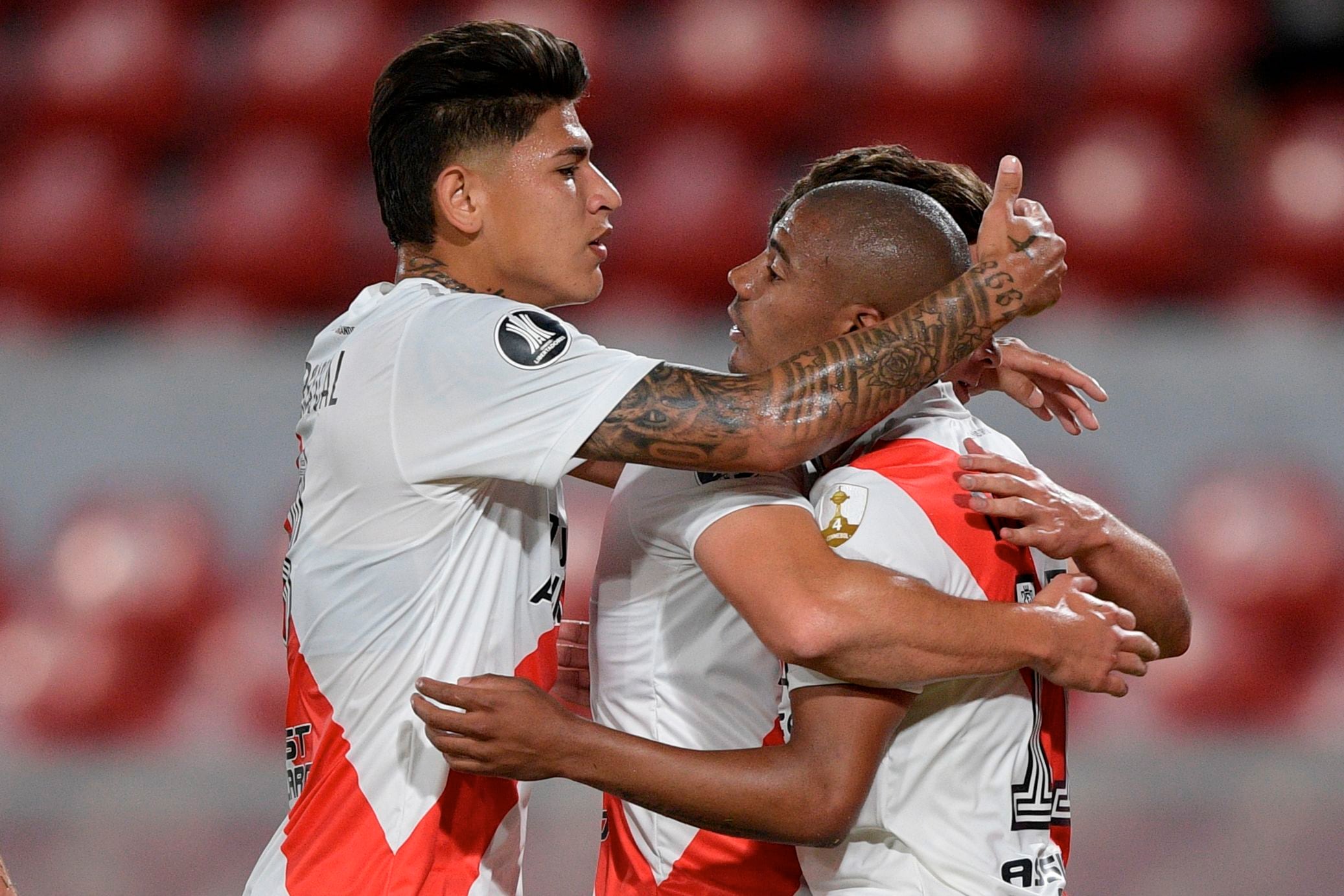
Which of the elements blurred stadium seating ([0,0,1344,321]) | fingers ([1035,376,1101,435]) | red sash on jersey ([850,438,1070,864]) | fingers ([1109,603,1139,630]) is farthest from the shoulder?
blurred stadium seating ([0,0,1344,321])

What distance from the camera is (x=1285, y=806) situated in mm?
3982

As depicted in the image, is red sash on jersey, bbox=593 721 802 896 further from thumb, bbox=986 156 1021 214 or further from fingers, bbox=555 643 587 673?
thumb, bbox=986 156 1021 214

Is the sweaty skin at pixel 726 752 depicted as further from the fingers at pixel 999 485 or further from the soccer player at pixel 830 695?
the fingers at pixel 999 485

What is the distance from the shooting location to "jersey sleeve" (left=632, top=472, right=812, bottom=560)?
186cm

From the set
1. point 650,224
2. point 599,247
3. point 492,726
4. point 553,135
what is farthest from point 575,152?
point 650,224

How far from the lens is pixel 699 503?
1.90 m

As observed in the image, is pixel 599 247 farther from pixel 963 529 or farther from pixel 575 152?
pixel 963 529

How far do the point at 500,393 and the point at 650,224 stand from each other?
3808mm

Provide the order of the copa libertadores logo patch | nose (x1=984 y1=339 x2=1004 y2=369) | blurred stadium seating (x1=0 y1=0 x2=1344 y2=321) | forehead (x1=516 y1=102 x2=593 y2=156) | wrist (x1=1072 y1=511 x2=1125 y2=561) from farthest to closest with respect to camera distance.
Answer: blurred stadium seating (x1=0 y1=0 x2=1344 y2=321) < nose (x1=984 y1=339 x2=1004 y2=369) < forehead (x1=516 y1=102 x2=593 y2=156) < wrist (x1=1072 y1=511 x2=1125 y2=561) < the copa libertadores logo patch

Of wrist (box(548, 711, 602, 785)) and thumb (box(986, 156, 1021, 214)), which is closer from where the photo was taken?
wrist (box(548, 711, 602, 785))

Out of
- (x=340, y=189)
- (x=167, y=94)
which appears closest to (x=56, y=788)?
(x=340, y=189)

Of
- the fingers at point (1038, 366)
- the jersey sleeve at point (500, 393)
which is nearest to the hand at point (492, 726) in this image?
the jersey sleeve at point (500, 393)

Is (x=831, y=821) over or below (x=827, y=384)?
below

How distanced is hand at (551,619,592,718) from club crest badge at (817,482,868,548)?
0.62 metres
